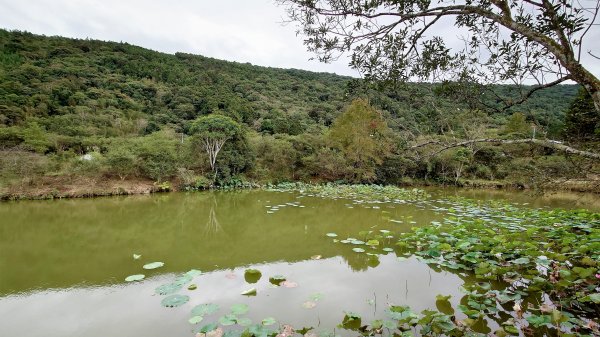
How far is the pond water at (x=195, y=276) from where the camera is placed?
3.04 metres

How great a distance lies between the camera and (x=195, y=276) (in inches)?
163

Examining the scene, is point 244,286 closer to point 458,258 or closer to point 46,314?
point 46,314

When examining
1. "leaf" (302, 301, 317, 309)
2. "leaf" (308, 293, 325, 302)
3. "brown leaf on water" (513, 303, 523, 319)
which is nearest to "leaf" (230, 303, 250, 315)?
"leaf" (302, 301, 317, 309)

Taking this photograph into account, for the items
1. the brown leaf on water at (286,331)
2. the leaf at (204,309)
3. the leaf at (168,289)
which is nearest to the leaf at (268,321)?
the brown leaf on water at (286,331)

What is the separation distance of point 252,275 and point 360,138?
15956 millimetres

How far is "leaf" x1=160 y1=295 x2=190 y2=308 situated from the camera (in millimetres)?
3265

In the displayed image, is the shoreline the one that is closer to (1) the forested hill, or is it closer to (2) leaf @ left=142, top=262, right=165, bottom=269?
(1) the forested hill

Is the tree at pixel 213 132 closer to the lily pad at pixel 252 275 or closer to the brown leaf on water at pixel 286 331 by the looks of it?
the lily pad at pixel 252 275

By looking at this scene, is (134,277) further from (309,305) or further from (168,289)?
(309,305)

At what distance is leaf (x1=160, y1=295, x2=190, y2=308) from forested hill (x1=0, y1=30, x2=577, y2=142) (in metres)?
13.0

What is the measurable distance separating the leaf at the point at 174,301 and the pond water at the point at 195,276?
50mm

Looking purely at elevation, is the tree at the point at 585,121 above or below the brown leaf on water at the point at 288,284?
above

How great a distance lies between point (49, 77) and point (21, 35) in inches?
708

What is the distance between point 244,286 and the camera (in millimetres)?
3812
